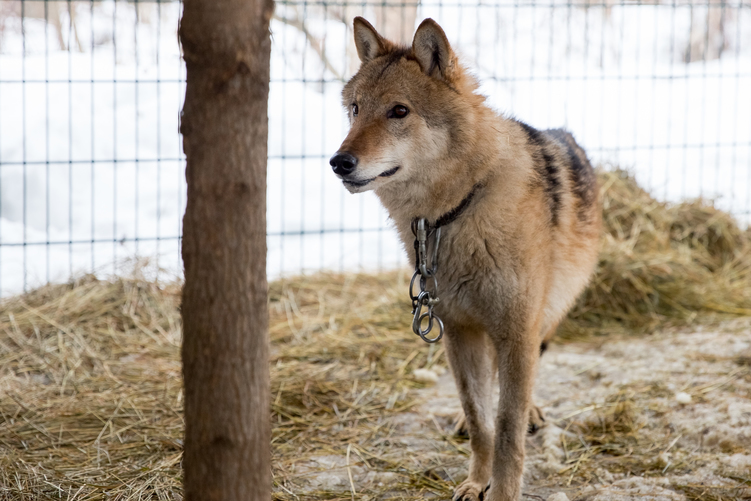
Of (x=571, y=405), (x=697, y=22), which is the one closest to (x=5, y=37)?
(x=571, y=405)

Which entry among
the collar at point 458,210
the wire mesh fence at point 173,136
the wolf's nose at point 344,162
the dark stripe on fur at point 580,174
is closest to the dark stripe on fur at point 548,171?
the dark stripe on fur at point 580,174

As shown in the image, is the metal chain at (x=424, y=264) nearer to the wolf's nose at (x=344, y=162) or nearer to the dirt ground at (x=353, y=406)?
the wolf's nose at (x=344, y=162)

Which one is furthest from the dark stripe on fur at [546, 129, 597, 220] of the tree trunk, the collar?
the tree trunk

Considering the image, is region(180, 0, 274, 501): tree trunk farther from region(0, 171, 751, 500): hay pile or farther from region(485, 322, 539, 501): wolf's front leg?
region(485, 322, 539, 501): wolf's front leg

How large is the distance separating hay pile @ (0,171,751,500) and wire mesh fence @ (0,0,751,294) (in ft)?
1.84

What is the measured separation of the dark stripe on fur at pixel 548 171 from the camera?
285 centimetres

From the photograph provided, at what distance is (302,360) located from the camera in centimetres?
422

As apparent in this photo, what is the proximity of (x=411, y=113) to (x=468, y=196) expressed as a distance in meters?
0.39

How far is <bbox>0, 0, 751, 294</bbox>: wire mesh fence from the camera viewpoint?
556 cm

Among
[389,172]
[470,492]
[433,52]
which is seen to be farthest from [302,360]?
[433,52]

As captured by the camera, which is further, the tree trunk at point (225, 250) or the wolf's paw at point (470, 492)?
the wolf's paw at point (470, 492)

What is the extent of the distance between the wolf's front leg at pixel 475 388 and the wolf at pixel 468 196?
0.02 metres

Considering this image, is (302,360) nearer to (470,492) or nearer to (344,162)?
(470,492)

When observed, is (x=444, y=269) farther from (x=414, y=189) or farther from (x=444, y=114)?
(x=444, y=114)
